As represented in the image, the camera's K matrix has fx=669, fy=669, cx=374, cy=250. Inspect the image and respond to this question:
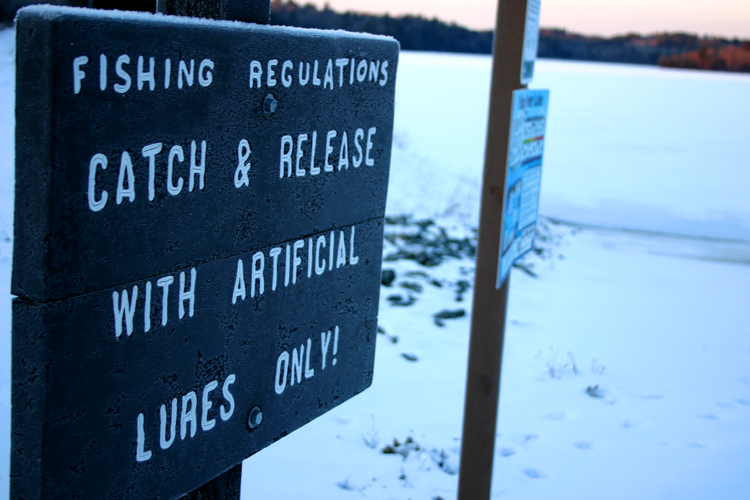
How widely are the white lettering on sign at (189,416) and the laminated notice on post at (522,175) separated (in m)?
1.14

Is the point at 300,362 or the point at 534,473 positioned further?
the point at 534,473

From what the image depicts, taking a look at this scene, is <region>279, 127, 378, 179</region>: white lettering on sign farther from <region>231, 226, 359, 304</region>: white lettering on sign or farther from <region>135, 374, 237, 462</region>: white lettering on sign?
<region>135, 374, 237, 462</region>: white lettering on sign

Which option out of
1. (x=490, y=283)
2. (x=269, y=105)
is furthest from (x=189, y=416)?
(x=490, y=283)

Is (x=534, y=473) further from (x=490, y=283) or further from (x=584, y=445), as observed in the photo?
(x=490, y=283)

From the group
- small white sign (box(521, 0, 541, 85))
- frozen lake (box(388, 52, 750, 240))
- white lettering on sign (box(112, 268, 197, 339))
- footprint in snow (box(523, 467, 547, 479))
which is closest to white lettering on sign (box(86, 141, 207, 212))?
white lettering on sign (box(112, 268, 197, 339))

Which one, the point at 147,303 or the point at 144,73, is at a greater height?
the point at 144,73

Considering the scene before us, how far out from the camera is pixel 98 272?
1065 mm

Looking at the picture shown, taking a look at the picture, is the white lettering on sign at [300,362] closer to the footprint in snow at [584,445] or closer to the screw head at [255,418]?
the screw head at [255,418]

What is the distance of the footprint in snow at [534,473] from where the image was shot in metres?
3.29

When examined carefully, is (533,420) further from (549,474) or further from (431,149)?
(431,149)

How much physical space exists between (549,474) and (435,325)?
2.01 meters

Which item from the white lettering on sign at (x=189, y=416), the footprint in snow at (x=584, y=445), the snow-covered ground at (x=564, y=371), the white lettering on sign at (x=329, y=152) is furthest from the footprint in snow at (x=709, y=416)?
the white lettering on sign at (x=189, y=416)

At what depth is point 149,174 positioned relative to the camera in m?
1.14

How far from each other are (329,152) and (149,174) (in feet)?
1.77
